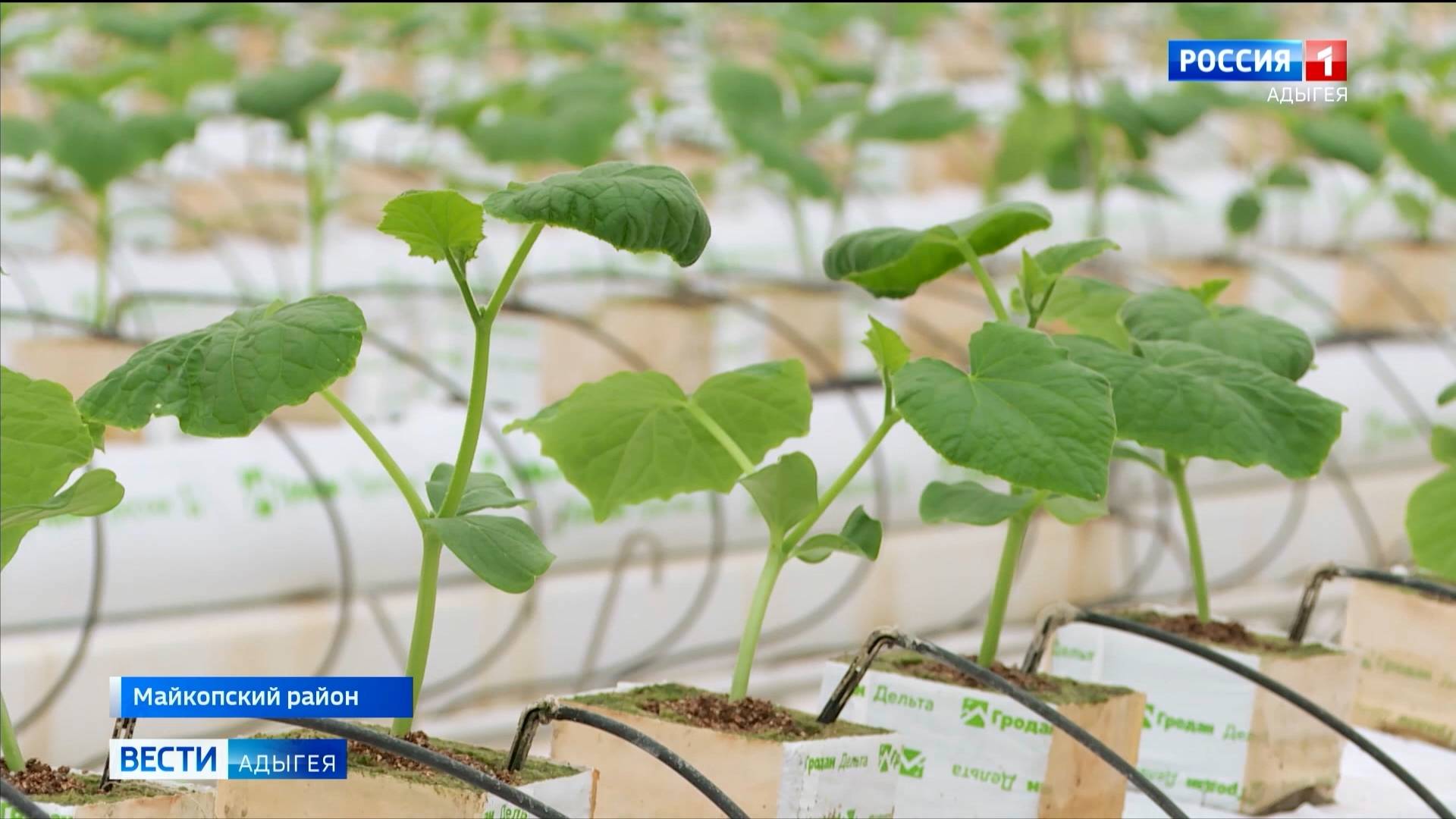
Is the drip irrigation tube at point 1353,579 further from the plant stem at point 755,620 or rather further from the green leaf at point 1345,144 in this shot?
the green leaf at point 1345,144

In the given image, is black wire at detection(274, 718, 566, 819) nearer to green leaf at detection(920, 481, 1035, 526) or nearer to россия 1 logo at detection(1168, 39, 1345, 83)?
green leaf at detection(920, 481, 1035, 526)

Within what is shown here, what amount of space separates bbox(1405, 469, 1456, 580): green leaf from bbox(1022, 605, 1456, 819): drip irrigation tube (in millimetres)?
89

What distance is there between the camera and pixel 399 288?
166cm

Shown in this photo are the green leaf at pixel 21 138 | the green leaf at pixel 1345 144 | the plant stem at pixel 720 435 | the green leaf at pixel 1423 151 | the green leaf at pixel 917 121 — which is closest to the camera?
the plant stem at pixel 720 435

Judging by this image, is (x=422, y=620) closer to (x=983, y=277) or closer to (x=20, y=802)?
(x=20, y=802)

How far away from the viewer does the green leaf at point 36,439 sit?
1.83 feet

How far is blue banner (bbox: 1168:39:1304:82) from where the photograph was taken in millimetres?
927

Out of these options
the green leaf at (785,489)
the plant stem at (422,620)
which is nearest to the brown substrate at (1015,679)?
→ the green leaf at (785,489)

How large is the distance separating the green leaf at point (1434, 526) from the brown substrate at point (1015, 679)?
6.5 inches

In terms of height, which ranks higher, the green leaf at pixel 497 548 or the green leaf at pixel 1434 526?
the green leaf at pixel 1434 526

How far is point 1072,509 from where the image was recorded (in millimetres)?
786

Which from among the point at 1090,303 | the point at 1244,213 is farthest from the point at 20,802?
the point at 1244,213

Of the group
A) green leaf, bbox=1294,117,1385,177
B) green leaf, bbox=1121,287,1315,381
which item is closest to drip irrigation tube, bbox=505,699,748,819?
green leaf, bbox=1121,287,1315,381

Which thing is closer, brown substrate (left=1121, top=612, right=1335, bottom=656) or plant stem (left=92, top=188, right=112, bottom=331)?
brown substrate (left=1121, top=612, right=1335, bottom=656)
